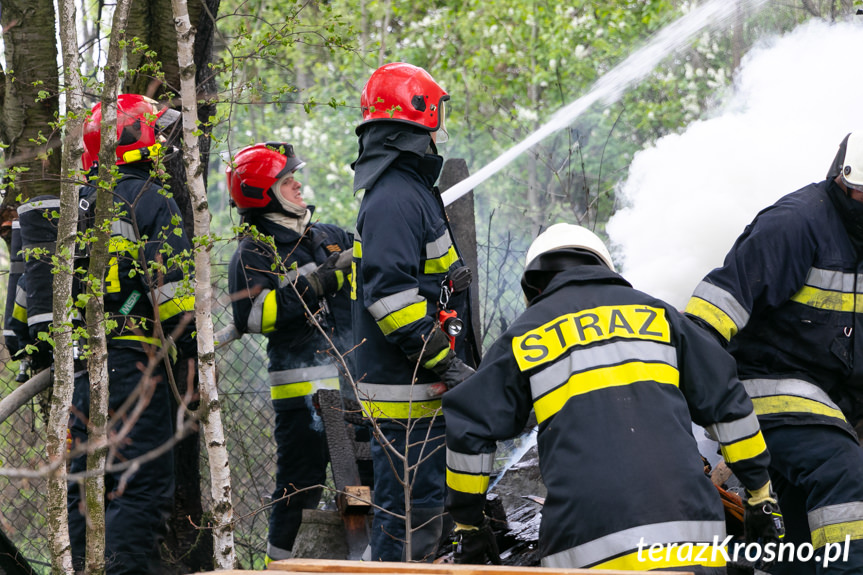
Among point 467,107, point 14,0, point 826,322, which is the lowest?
point 826,322

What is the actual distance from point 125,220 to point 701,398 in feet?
9.77

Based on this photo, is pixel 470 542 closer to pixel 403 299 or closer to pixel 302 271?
pixel 403 299

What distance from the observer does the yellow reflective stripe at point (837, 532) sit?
336 cm

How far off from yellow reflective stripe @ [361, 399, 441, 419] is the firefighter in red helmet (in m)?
1.10

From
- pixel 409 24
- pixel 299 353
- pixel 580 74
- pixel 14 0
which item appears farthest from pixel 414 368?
pixel 409 24

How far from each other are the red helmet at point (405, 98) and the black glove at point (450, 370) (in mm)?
1133

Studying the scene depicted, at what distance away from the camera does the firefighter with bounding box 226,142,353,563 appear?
5047 millimetres

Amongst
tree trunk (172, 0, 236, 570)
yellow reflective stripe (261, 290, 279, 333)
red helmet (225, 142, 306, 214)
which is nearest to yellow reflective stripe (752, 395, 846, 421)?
tree trunk (172, 0, 236, 570)

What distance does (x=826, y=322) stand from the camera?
12.3 feet

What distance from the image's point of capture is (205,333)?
11.2 ft

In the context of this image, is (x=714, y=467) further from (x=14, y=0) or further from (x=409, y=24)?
(x=409, y=24)

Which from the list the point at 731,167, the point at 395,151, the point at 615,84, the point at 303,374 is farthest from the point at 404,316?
the point at 615,84

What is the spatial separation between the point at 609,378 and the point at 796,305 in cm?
143

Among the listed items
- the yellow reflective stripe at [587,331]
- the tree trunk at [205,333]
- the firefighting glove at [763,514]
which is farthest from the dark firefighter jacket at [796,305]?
the tree trunk at [205,333]
